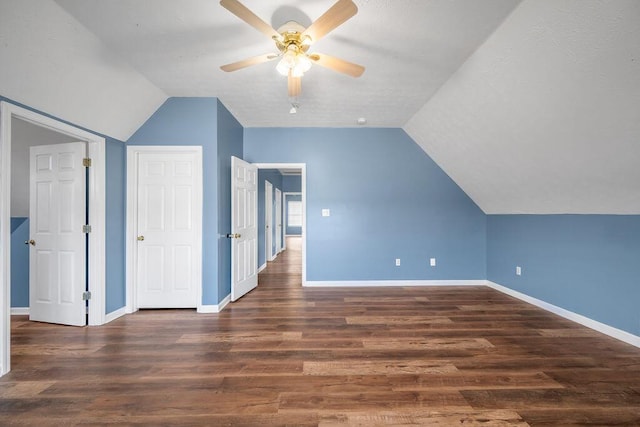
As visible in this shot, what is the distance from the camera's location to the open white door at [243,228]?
3.64 meters

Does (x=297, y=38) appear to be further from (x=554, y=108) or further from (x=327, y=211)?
(x=327, y=211)

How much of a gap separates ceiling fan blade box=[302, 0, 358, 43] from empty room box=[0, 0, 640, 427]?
4cm

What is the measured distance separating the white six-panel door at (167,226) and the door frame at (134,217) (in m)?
0.02

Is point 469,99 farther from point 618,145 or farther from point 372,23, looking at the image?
point 372,23

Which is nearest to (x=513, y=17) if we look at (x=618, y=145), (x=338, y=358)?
(x=618, y=145)

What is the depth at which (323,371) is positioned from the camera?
2057 mm

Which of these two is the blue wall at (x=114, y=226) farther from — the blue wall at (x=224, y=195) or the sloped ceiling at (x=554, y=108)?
the sloped ceiling at (x=554, y=108)

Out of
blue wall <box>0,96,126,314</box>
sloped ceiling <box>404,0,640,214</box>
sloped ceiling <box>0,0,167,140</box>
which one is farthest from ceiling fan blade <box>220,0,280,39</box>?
blue wall <box>0,96,126,314</box>

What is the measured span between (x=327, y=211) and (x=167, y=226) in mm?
2319

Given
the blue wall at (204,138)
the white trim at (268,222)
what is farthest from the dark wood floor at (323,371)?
the white trim at (268,222)

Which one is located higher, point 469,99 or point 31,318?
point 469,99

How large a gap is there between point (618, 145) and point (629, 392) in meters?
1.75

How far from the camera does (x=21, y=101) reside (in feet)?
7.00

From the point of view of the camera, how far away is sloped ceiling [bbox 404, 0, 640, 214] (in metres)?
1.65
